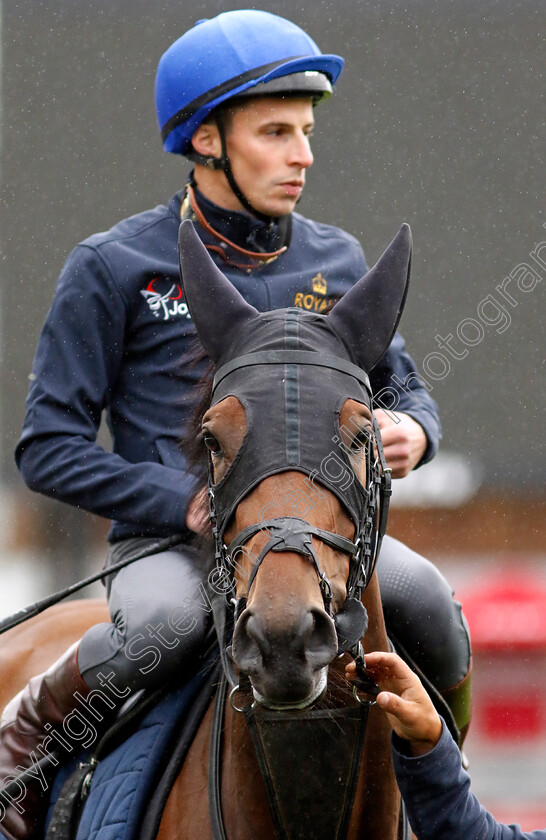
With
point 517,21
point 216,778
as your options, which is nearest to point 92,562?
point 216,778

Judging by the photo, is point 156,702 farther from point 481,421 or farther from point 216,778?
point 481,421

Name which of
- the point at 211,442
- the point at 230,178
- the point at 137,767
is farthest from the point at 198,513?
the point at 230,178

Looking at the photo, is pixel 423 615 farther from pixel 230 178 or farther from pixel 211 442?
pixel 230 178

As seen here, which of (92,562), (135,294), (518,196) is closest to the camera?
(135,294)

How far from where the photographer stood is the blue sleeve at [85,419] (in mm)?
3531

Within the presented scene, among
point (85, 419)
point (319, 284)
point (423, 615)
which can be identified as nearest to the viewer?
point (423, 615)

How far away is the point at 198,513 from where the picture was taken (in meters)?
3.24

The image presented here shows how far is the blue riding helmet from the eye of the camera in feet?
12.7

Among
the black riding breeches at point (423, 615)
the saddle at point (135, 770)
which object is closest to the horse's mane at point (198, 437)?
the saddle at point (135, 770)

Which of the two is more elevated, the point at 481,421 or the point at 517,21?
the point at 517,21

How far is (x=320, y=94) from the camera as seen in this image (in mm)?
3994

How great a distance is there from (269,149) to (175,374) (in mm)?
854

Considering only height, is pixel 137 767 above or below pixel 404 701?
below

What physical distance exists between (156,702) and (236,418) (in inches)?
44.3
